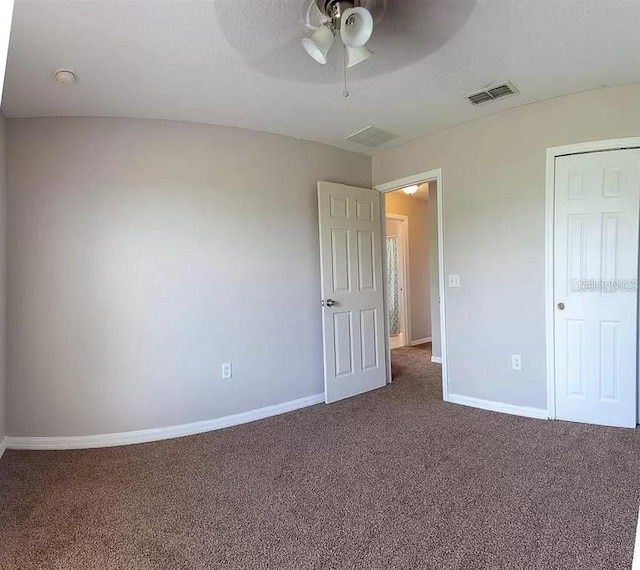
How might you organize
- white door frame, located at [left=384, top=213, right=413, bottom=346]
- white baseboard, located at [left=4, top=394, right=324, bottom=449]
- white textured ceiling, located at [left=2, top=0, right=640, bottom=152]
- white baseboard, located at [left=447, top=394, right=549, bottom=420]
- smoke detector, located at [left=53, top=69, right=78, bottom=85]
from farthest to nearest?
white door frame, located at [left=384, top=213, right=413, bottom=346] → white baseboard, located at [left=447, top=394, right=549, bottom=420] → white baseboard, located at [left=4, top=394, right=324, bottom=449] → smoke detector, located at [left=53, top=69, right=78, bottom=85] → white textured ceiling, located at [left=2, top=0, right=640, bottom=152]

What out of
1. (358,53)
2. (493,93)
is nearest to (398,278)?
(493,93)

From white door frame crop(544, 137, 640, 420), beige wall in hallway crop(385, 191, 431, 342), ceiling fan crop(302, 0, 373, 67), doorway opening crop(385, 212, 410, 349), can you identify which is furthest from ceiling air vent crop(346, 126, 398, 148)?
beige wall in hallway crop(385, 191, 431, 342)

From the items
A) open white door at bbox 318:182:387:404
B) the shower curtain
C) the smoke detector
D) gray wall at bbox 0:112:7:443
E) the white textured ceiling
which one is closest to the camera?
the white textured ceiling

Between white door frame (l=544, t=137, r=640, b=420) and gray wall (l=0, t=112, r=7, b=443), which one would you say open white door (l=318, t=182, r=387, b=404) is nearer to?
white door frame (l=544, t=137, r=640, b=420)

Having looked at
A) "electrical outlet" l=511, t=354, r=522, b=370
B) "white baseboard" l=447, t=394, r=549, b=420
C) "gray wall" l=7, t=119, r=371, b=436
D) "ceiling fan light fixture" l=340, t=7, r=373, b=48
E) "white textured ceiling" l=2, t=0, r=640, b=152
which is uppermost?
"white textured ceiling" l=2, t=0, r=640, b=152

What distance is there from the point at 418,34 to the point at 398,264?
14.3 ft

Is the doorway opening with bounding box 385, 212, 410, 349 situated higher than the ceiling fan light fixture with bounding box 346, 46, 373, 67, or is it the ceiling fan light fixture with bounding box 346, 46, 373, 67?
the ceiling fan light fixture with bounding box 346, 46, 373, 67

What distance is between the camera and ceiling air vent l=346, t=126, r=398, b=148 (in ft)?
10.5

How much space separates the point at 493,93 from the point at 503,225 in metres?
0.96

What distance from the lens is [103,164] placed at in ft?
8.81

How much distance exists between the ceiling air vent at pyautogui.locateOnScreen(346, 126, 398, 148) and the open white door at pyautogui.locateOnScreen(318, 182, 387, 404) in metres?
0.42

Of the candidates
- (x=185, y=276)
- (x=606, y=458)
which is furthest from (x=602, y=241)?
(x=185, y=276)

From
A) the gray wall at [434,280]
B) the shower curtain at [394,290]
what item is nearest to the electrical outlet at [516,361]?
the gray wall at [434,280]

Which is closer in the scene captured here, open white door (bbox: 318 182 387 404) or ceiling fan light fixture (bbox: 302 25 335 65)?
ceiling fan light fixture (bbox: 302 25 335 65)
